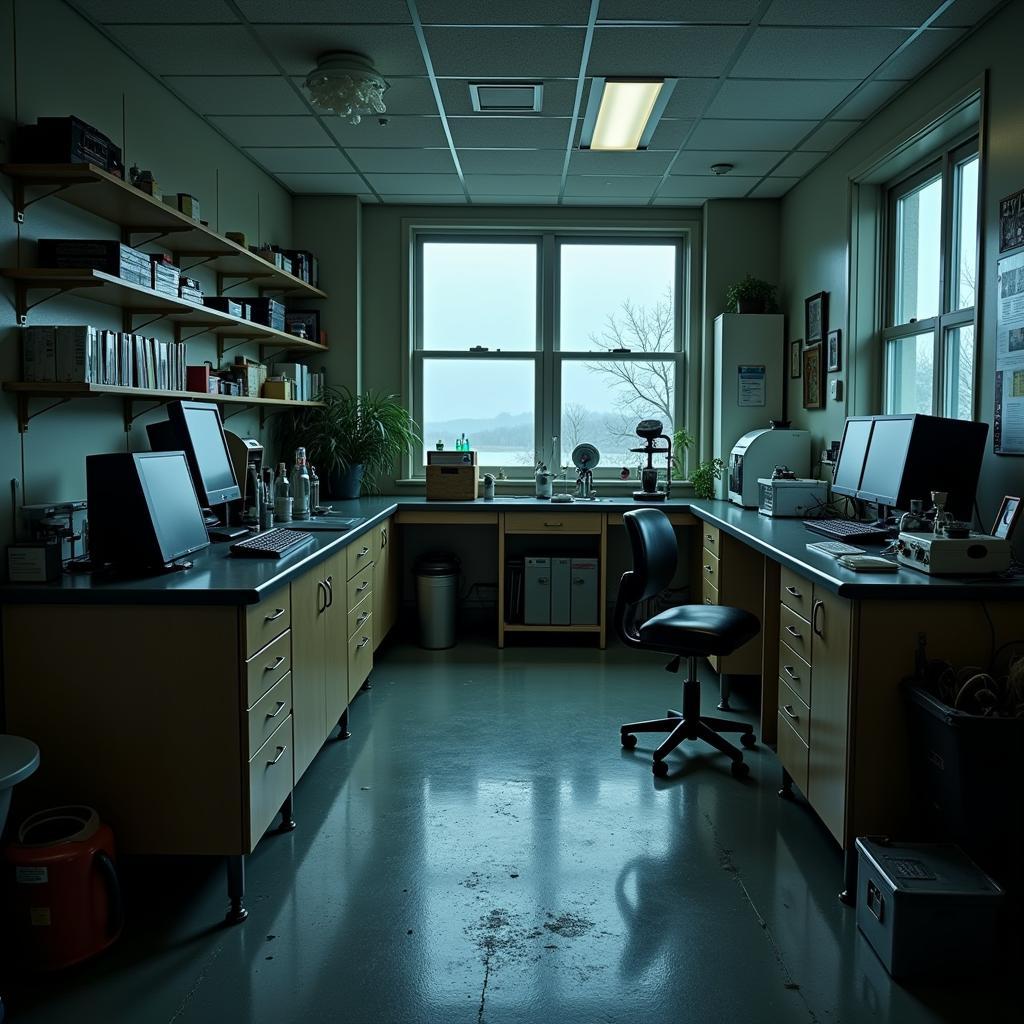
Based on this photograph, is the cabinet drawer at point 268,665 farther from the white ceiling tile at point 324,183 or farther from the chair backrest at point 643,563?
the white ceiling tile at point 324,183

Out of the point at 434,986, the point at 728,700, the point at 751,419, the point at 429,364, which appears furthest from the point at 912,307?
the point at 434,986

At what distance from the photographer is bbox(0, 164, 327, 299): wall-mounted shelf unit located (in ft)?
8.81

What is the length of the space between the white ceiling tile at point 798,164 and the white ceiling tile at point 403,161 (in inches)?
72.2

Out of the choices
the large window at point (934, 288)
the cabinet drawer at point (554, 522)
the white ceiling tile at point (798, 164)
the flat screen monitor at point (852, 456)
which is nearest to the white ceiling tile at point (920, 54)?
the large window at point (934, 288)

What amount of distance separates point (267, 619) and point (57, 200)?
5.13 ft

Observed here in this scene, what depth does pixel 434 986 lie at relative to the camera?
208cm

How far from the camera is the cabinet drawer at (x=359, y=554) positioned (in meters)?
3.86

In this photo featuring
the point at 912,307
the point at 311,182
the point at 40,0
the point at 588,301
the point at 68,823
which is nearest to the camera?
the point at 68,823

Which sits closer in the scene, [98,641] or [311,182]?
[98,641]

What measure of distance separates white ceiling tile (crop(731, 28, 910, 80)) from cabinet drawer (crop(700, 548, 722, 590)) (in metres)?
2.23

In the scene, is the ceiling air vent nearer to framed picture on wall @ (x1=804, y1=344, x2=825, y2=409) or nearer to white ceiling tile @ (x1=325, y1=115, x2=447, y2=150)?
white ceiling tile @ (x1=325, y1=115, x2=447, y2=150)

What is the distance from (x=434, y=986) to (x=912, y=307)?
11.7ft

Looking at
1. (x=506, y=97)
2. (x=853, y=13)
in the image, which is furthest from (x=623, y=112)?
(x=853, y=13)

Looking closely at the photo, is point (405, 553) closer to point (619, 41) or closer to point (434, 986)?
point (619, 41)
